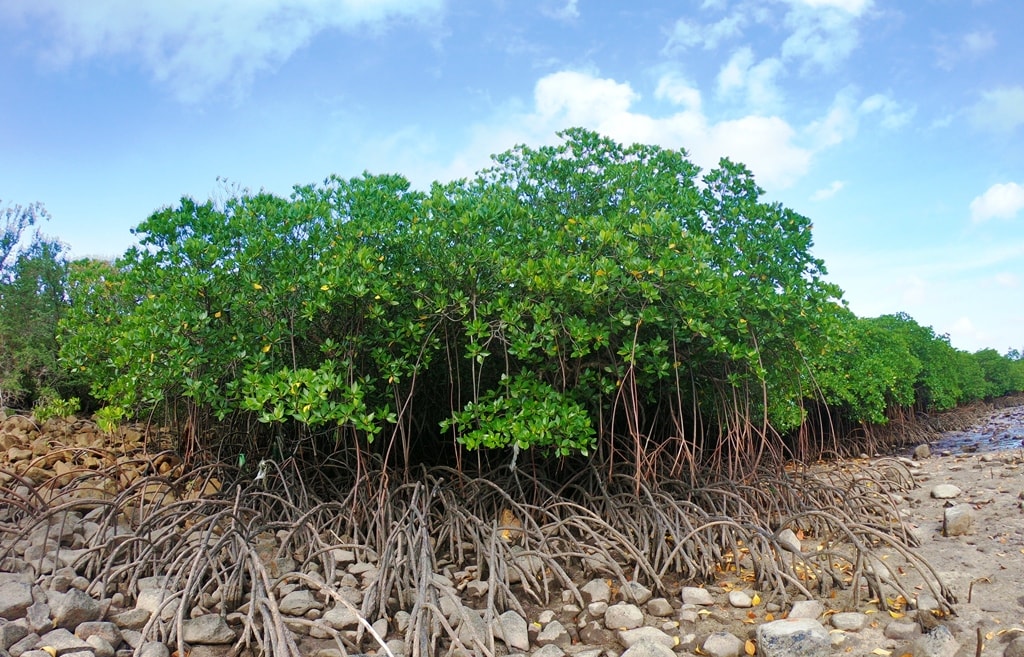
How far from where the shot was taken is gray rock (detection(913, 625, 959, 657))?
379 cm

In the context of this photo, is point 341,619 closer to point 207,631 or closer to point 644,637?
point 207,631

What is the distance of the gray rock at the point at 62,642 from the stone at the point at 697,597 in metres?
3.56

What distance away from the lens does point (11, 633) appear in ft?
13.0

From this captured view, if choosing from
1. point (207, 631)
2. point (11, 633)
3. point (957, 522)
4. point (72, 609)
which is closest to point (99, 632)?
point (72, 609)

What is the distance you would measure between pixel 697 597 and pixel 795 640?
93 centimetres

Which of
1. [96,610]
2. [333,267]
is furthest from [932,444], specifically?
[96,610]

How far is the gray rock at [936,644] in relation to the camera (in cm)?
A: 379

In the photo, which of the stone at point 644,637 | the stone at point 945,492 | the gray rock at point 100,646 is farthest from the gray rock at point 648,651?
the stone at point 945,492

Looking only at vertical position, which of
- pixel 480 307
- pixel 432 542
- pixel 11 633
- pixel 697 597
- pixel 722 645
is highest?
pixel 480 307

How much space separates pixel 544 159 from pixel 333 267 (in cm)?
279

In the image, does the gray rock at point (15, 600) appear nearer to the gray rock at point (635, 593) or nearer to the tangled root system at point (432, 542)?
the tangled root system at point (432, 542)

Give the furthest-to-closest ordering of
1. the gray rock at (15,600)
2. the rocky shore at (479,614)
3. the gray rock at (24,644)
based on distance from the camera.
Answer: the gray rock at (15,600)
the rocky shore at (479,614)
the gray rock at (24,644)

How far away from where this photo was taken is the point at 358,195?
6.00m

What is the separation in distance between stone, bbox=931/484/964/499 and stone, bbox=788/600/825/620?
4317mm
